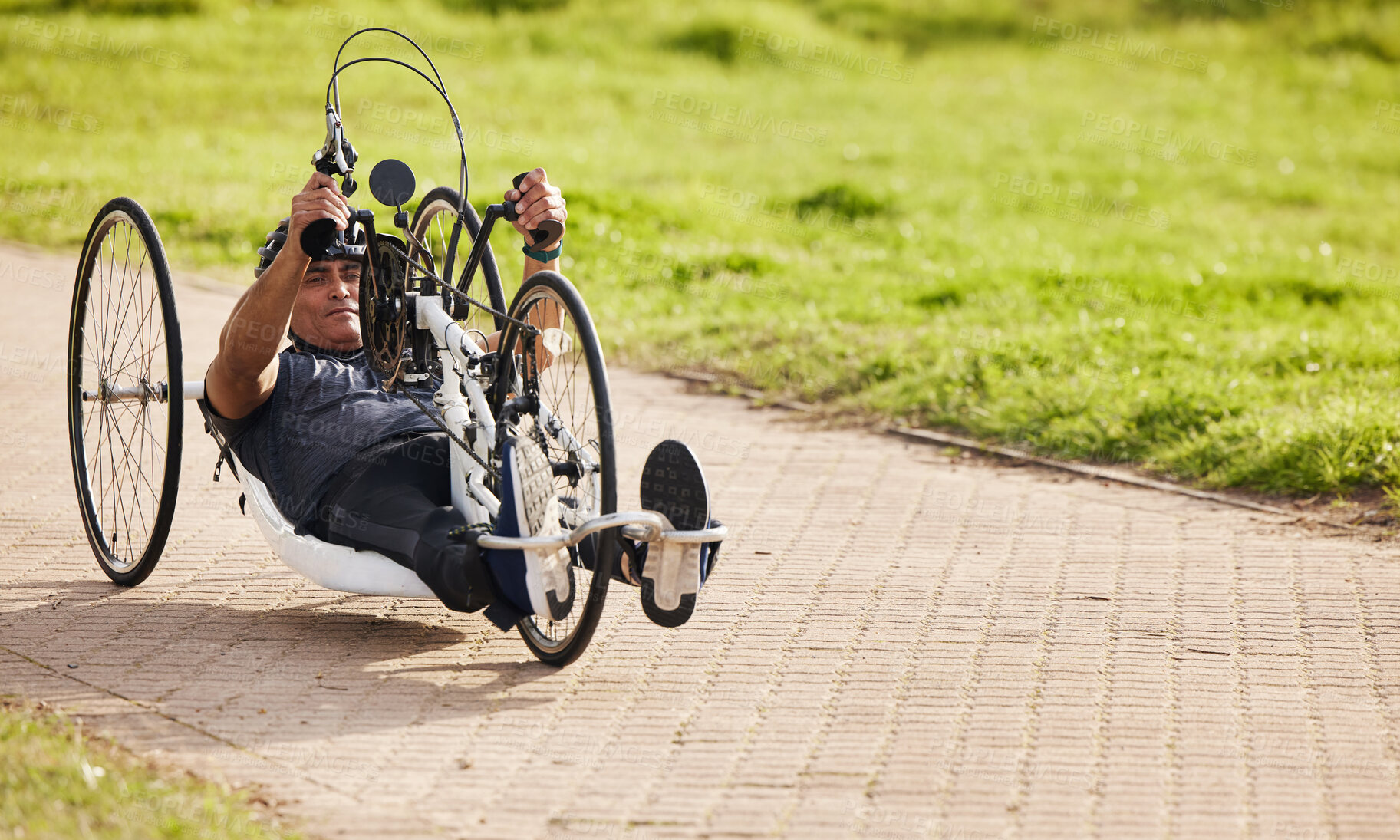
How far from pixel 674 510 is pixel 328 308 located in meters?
1.67

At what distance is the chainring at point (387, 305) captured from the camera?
4273 millimetres

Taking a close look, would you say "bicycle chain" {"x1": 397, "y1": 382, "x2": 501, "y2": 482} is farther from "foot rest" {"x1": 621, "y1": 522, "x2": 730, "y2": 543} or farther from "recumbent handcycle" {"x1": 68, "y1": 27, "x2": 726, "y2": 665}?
"foot rest" {"x1": 621, "y1": 522, "x2": 730, "y2": 543}

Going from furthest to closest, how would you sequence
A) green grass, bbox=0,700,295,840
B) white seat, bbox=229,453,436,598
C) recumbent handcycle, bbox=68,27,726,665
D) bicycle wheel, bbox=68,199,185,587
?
bicycle wheel, bbox=68,199,185,587 → white seat, bbox=229,453,436,598 → recumbent handcycle, bbox=68,27,726,665 → green grass, bbox=0,700,295,840

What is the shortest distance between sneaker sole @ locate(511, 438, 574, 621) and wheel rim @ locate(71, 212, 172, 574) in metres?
1.22

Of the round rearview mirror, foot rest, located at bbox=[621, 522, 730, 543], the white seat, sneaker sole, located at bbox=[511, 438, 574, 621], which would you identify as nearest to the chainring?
the round rearview mirror

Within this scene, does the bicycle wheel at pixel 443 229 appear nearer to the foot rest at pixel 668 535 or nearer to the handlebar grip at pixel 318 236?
the handlebar grip at pixel 318 236

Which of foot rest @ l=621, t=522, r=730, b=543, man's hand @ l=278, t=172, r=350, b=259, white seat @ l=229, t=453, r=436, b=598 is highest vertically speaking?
man's hand @ l=278, t=172, r=350, b=259

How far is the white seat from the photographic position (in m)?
4.11

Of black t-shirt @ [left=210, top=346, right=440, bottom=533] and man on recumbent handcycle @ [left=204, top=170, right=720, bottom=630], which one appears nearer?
man on recumbent handcycle @ [left=204, top=170, right=720, bottom=630]

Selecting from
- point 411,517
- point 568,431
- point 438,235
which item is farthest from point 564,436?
point 438,235

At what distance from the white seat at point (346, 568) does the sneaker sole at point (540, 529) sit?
1.54ft

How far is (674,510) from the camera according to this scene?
12.6 feet

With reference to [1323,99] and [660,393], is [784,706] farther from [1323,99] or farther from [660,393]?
[1323,99]

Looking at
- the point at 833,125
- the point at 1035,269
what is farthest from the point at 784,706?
the point at 833,125
